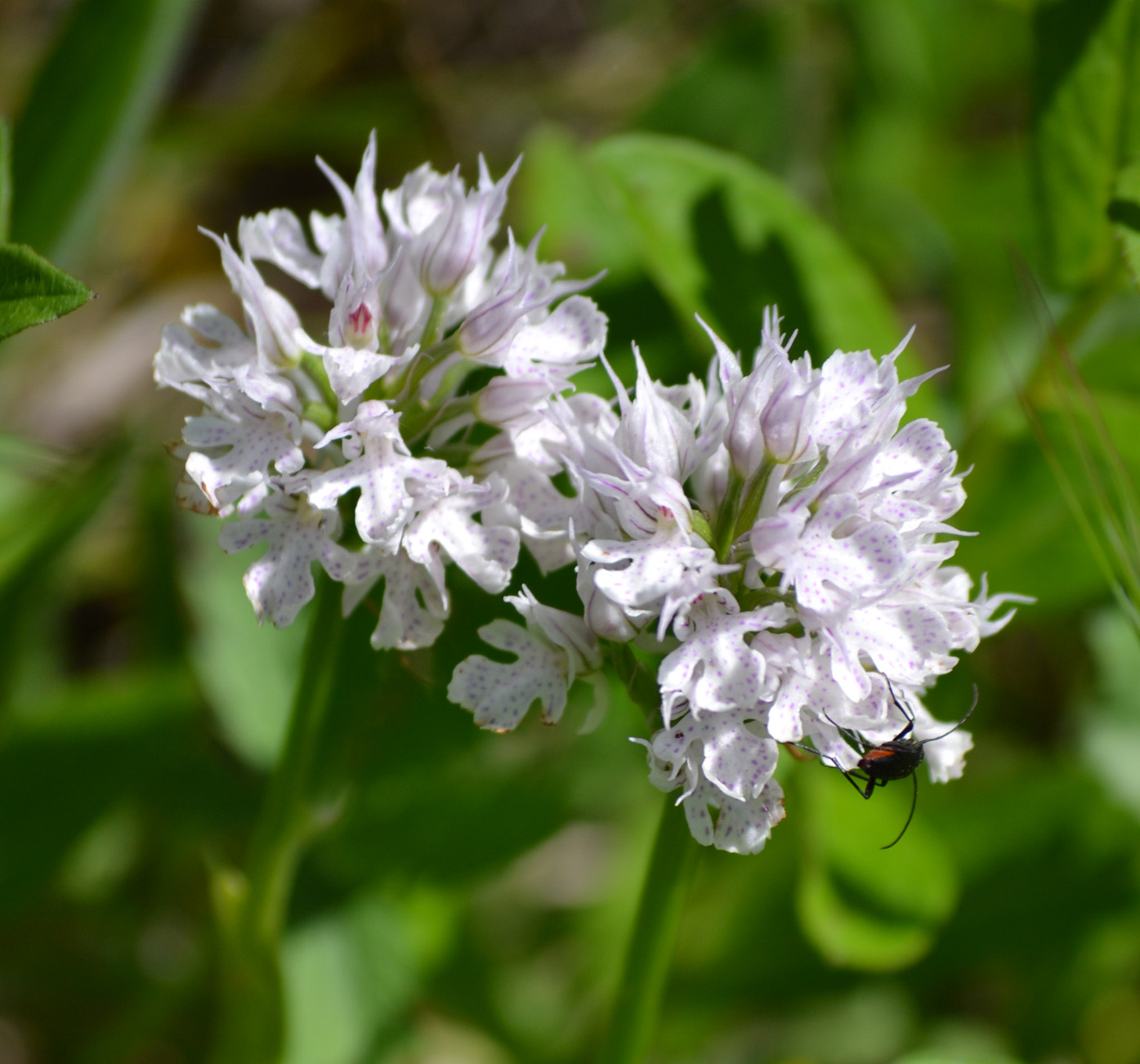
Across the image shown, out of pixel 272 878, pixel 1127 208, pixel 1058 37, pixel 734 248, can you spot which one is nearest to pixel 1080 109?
pixel 1058 37

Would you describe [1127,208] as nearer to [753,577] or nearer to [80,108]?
[753,577]

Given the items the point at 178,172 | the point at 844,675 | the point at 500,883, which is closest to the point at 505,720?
the point at 844,675

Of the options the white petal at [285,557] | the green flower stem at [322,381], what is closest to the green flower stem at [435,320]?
the green flower stem at [322,381]

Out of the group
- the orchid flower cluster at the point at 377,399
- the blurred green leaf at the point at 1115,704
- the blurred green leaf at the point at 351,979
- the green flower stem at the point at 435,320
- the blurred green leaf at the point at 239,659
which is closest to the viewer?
the orchid flower cluster at the point at 377,399

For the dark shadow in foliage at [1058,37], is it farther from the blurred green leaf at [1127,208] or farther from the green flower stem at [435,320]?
the green flower stem at [435,320]

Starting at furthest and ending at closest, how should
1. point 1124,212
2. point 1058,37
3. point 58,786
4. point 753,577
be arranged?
point 58,786 < point 1058,37 < point 1124,212 < point 753,577

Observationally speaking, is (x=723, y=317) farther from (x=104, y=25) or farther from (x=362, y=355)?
(x=104, y=25)
